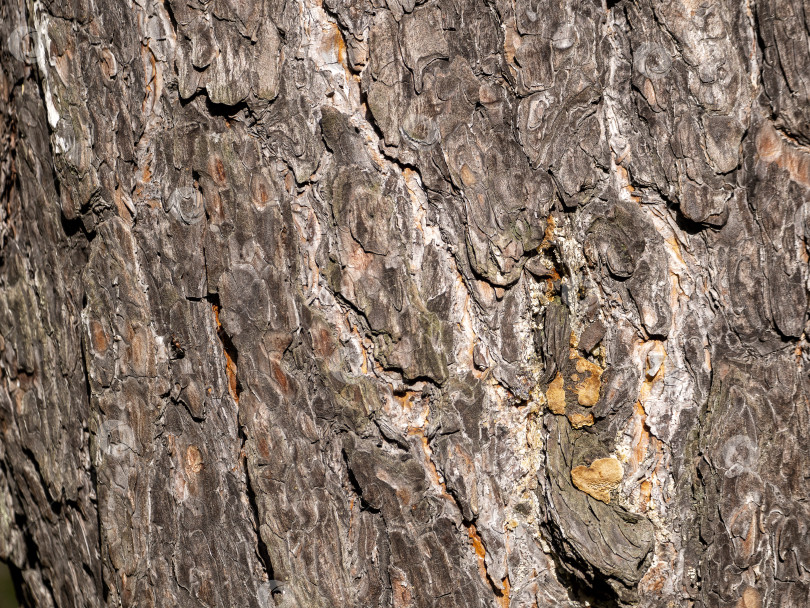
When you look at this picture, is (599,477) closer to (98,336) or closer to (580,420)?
(580,420)

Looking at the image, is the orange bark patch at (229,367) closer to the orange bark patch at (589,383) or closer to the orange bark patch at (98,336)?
the orange bark patch at (98,336)

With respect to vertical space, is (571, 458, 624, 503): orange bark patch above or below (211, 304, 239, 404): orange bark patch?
below

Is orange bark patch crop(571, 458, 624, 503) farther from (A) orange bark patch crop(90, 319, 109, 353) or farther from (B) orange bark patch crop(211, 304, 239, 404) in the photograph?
(A) orange bark patch crop(90, 319, 109, 353)

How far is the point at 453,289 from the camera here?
1.08 meters

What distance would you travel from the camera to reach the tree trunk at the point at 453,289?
3.38 ft

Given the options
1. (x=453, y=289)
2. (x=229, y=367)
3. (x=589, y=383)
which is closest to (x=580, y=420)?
(x=589, y=383)

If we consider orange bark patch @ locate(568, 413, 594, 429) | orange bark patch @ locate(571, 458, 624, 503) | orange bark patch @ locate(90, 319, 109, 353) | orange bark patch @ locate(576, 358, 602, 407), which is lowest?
orange bark patch @ locate(571, 458, 624, 503)

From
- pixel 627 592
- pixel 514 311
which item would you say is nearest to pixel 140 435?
pixel 514 311

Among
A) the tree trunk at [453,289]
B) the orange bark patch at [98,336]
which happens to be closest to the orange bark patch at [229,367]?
the tree trunk at [453,289]

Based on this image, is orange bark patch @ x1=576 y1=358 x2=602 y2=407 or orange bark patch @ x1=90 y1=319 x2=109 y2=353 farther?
orange bark patch @ x1=90 y1=319 x2=109 y2=353

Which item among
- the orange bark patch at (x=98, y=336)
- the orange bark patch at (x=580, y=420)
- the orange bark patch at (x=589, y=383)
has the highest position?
the orange bark patch at (x=98, y=336)

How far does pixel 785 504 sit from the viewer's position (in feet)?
3.53

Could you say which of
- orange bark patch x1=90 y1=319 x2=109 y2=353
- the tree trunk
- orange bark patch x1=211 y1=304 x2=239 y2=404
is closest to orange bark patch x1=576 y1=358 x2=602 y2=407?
the tree trunk

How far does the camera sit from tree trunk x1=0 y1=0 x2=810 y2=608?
1031mm
